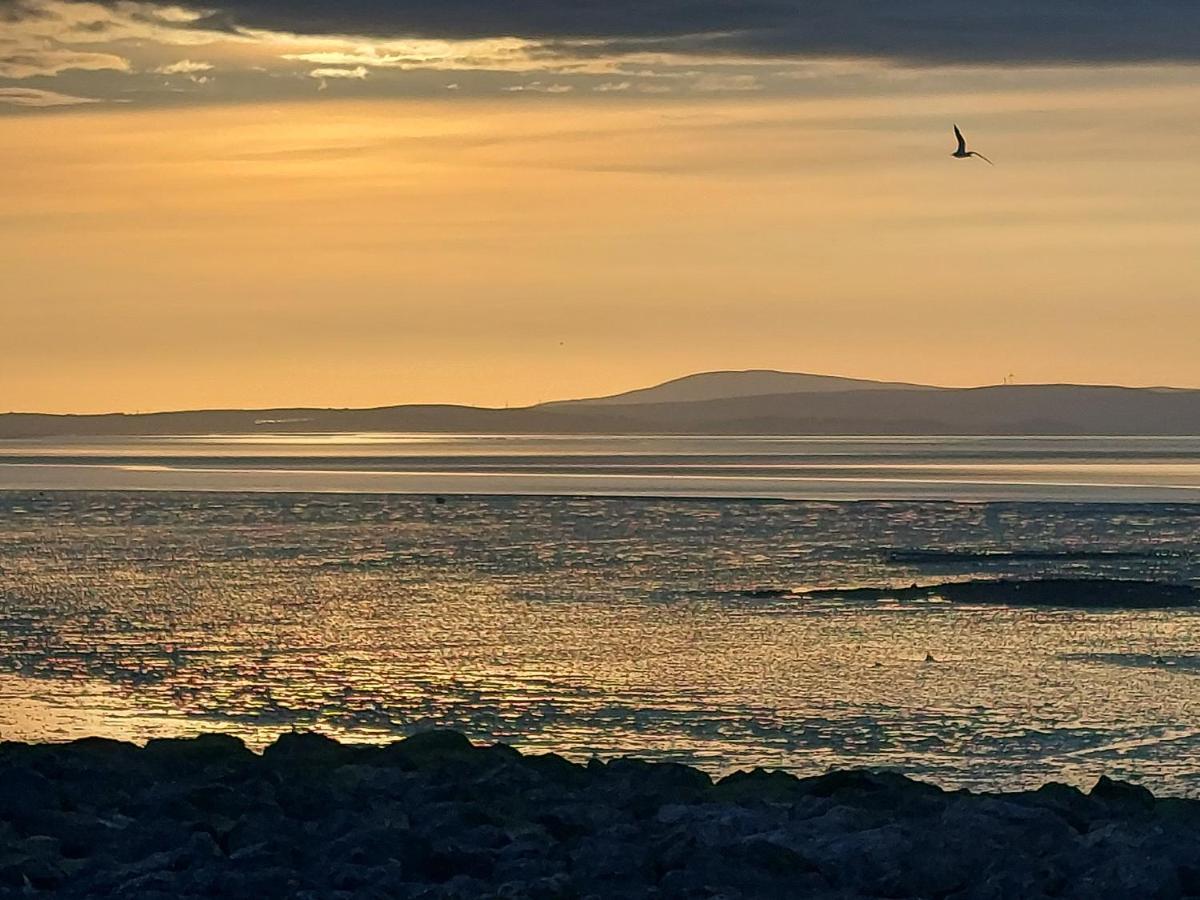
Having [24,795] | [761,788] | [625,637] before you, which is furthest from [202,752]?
[625,637]

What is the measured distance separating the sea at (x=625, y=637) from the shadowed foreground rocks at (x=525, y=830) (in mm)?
2407

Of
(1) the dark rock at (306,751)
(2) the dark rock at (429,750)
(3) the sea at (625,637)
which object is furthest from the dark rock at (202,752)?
(3) the sea at (625,637)

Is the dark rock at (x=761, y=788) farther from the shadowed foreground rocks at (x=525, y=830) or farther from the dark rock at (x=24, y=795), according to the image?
the dark rock at (x=24, y=795)

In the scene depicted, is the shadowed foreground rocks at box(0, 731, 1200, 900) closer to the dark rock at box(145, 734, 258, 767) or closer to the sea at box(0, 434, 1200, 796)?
the dark rock at box(145, 734, 258, 767)

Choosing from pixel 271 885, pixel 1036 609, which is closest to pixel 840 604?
pixel 1036 609

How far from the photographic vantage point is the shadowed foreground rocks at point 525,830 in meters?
11.7

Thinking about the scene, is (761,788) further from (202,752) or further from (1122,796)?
(202,752)

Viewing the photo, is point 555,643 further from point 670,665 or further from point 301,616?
point 301,616

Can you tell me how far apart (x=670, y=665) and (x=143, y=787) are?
8.61m

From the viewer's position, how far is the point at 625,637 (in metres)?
24.4

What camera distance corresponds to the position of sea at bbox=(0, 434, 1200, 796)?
721 inches

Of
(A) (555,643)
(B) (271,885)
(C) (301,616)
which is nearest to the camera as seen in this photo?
(B) (271,885)

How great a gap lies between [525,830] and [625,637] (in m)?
11.4

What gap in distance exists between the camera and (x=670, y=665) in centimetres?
2217
